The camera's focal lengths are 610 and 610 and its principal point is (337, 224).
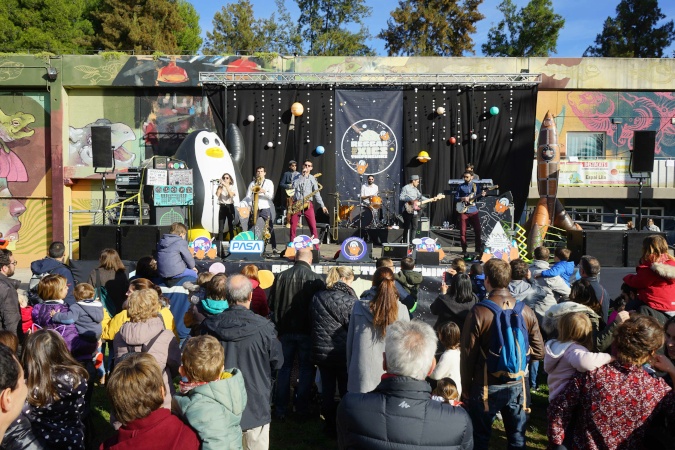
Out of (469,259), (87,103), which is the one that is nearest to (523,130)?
(469,259)

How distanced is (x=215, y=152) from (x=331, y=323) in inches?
327

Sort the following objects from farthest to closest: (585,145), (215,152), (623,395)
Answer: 1. (585,145)
2. (215,152)
3. (623,395)

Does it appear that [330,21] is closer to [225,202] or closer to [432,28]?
[432,28]

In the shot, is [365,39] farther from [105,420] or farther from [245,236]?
[105,420]

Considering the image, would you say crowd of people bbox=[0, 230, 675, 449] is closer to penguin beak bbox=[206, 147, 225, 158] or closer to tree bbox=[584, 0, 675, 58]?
penguin beak bbox=[206, 147, 225, 158]

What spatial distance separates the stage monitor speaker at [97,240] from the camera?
8328 millimetres

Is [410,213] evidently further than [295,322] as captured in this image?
Yes

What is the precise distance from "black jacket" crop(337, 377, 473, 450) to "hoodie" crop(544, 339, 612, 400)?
0.83 m

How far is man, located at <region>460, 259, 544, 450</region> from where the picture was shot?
3.36 metres

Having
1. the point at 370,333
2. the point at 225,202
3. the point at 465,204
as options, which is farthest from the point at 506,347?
the point at 225,202

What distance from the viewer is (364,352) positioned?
3613mm

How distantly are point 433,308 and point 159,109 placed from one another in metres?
12.9

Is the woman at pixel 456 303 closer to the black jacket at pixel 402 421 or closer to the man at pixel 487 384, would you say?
the man at pixel 487 384

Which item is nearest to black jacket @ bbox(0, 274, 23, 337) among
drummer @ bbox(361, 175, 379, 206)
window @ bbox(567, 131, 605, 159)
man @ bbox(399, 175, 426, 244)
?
man @ bbox(399, 175, 426, 244)
